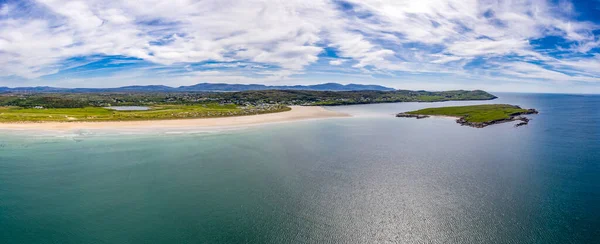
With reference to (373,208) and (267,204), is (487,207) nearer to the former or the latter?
(373,208)

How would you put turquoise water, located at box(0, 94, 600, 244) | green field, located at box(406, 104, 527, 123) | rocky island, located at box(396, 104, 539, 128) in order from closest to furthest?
1. turquoise water, located at box(0, 94, 600, 244)
2. rocky island, located at box(396, 104, 539, 128)
3. green field, located at box(406, 104, 527, 123)

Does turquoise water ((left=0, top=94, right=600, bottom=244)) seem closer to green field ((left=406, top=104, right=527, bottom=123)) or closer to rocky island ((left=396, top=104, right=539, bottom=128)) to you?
rocky island ((left=396, top=104, right=539, bottom=128))

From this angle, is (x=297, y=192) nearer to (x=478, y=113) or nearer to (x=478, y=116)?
(x=478, y=116)

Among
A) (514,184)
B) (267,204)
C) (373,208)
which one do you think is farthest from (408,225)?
(514,184)

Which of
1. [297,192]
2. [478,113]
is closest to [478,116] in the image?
[478,113]

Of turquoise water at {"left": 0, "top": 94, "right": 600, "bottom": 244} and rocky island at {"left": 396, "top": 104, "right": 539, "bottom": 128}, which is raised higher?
rocky island at {"left": 396, "top": 104, "right": 539, "bottom": 128}

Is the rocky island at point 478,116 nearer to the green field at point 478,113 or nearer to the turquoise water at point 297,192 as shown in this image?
the green field at point 478,113

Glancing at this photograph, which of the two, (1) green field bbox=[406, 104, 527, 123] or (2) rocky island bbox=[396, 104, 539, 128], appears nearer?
(2) rocky island bbox=[396, 104, 539, 128]

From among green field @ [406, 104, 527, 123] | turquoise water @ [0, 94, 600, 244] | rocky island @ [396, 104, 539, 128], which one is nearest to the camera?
turquoise water @ [0, 94, 600, 244]

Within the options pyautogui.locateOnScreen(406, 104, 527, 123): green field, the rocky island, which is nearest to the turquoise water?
the rocky island
